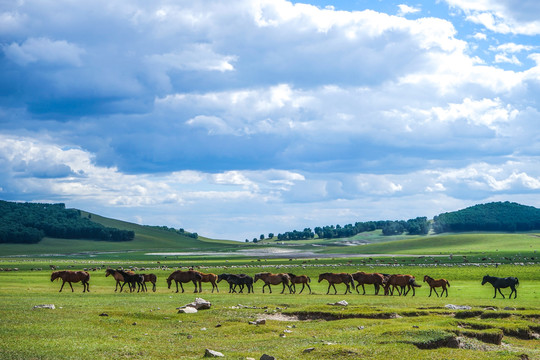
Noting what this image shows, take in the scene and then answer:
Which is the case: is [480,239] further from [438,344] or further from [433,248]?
[438,344]

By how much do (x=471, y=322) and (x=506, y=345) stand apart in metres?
2.31

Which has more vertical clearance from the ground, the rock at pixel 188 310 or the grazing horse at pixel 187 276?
the grazing horse at pixel 187 276

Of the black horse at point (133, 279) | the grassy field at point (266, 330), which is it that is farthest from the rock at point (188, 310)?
the black horse at point (133, 279)

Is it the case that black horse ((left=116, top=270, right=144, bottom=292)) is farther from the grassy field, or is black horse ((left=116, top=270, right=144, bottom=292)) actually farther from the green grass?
the green grass

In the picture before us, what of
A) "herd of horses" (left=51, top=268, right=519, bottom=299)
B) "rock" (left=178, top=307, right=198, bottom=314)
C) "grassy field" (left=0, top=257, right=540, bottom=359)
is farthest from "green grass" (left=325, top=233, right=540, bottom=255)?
"rock" (left=178, top=307, right=198, bottom=314)

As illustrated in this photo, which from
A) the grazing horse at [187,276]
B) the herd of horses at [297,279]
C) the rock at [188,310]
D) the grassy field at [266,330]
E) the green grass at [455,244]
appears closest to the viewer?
the grassy field at [266,330]

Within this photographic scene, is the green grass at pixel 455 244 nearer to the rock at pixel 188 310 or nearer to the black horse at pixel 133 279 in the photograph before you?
the black horse at pixel 133 279

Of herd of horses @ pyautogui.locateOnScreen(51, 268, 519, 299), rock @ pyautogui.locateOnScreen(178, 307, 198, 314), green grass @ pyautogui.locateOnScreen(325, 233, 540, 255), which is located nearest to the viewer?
rock @ pyautogui.locateOnScreen(178, 307, 198, 314)

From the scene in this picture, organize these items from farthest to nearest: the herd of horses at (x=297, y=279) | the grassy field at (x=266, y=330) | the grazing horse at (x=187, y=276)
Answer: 1. the grazing horse at (x=187, y=276)
2. the herd of horses at (x=297, y=279)
3. the grassy field at (x=266, y=330)

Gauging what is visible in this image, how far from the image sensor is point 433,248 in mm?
160750

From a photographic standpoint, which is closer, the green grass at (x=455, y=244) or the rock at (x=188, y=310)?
the rock at (x=188, y=310)

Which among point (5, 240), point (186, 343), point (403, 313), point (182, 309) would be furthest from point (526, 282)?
point (5, 240)

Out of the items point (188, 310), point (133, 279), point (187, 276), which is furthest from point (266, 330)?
point (133, 279)

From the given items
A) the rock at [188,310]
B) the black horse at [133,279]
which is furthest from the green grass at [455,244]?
the rock at [188,310]
